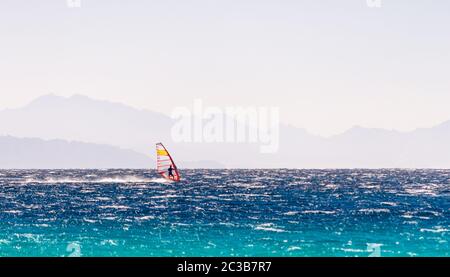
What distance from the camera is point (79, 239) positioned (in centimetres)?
4225

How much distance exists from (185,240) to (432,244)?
53.9 feet

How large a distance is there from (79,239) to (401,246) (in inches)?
859

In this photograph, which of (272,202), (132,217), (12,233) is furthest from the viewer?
(272,202)

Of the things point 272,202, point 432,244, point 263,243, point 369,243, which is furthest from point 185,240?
point 272,202

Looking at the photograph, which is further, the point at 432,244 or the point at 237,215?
the point at 237,215
